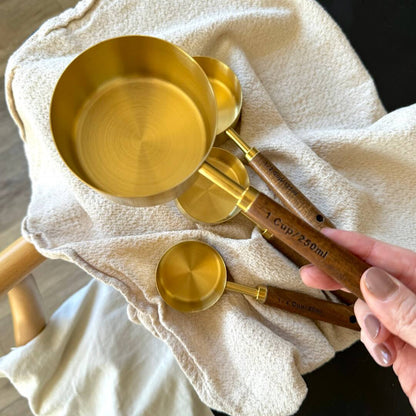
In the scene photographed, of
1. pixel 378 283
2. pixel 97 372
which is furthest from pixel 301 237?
pixel 97 372

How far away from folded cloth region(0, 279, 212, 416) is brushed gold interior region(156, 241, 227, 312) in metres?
0.16

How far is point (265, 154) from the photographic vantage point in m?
0.64

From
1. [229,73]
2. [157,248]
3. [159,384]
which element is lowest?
[159,384]

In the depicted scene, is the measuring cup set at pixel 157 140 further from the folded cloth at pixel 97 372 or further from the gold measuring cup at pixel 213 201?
the folded cloth at pixel 97 372

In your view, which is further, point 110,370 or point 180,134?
point 110,370

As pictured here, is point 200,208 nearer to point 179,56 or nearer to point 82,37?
point 179,56

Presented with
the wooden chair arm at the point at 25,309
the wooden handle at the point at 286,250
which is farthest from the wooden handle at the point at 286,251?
the wooden chair arm at the point at 25,309

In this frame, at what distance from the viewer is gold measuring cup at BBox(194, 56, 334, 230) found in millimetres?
561

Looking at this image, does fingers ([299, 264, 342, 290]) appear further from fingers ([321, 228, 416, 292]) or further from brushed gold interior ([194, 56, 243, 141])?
brushed gold interior ([194, 56, 243, 141])

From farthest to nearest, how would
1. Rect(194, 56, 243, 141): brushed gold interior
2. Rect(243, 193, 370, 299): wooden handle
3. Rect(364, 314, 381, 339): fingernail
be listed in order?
1. Rect(194, 56, 243, 141): brushed gold interior
2. Rect(364, 314, 381, 339): fingernail
3. Rect(243, 193, 370, 299): wooden handle

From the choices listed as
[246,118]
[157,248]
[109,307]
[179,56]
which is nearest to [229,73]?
[246,118]

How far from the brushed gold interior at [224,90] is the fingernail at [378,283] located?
0.30 m

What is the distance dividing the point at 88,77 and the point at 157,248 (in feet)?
0.85

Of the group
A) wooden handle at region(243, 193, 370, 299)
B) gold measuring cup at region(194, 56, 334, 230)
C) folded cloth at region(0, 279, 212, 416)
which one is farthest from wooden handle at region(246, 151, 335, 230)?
folded cloth at region(0, 279, 212, 416)
